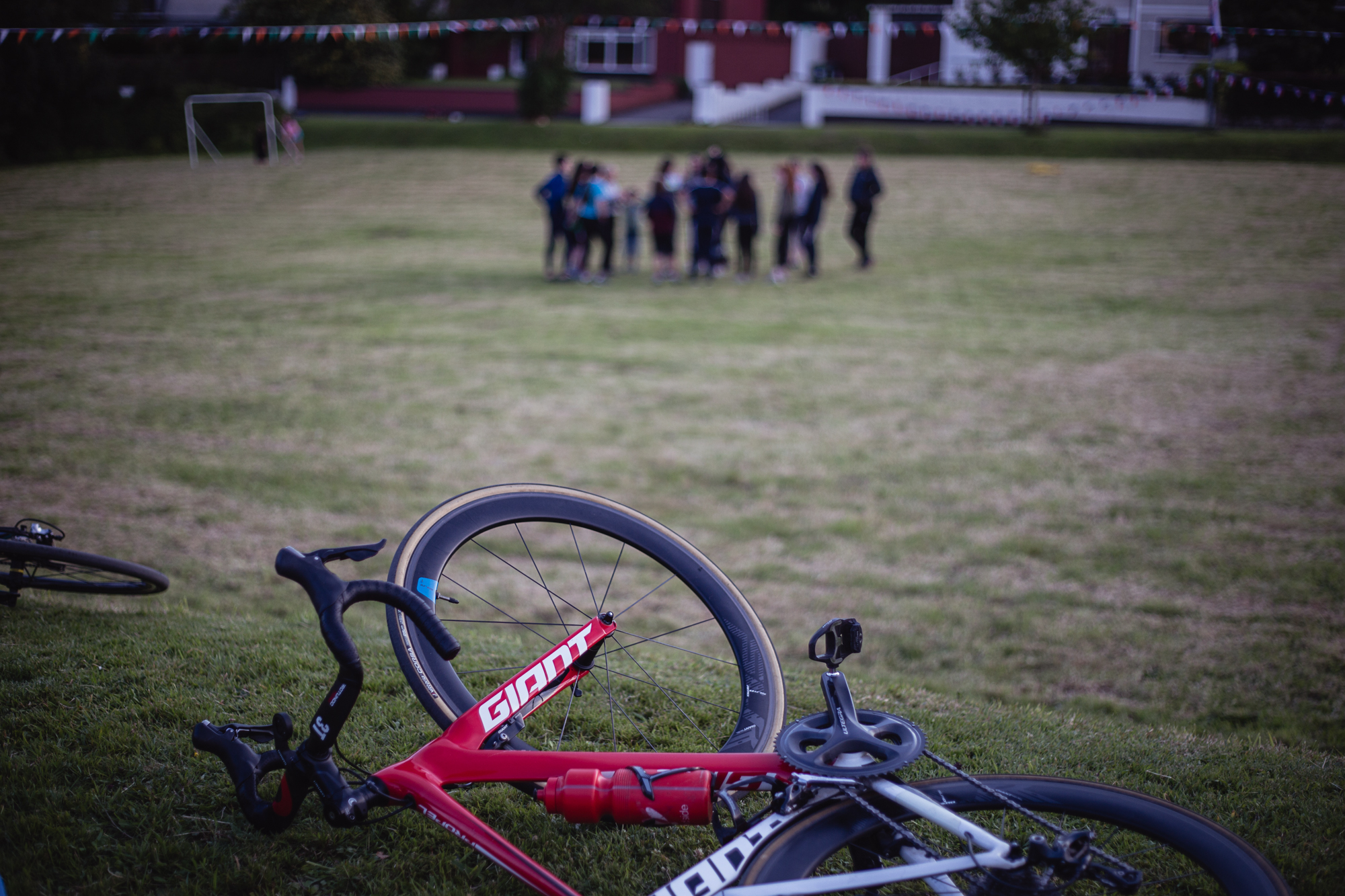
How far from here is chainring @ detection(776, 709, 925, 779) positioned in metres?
1.94

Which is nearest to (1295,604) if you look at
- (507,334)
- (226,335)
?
(507,334)

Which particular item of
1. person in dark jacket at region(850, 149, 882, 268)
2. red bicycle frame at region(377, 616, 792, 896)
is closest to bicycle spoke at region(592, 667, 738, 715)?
red bicycle frame at region(377, 616, 792, 896)

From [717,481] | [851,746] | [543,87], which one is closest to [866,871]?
[851,746]

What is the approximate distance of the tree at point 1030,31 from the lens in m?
25.5

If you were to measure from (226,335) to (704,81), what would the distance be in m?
35.5

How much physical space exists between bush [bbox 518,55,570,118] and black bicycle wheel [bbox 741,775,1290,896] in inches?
1459

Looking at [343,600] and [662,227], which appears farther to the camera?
[662,227]

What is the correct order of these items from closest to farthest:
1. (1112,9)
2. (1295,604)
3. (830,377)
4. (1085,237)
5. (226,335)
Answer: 1. (1295,604)
2. (830,377)
3. (226,335)
4. (1085,237)
5. (1112,9)

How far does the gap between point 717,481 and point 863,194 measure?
10.1m

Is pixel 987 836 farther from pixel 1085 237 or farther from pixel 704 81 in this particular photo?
pixel 704 81

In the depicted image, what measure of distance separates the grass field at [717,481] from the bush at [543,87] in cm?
1884

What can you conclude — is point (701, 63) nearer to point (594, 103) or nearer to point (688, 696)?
point (594, 103)

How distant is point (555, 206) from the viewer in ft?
52.1

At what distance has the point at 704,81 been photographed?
4362 centimetres
